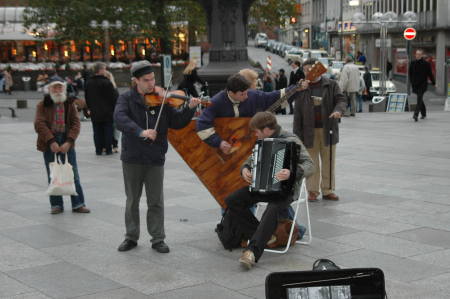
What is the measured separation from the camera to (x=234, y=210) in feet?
25.8

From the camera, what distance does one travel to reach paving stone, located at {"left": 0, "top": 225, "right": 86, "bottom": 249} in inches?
330

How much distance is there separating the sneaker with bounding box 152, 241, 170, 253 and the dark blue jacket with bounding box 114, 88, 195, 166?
0.81 m

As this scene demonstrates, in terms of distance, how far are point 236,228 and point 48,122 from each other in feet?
10.5

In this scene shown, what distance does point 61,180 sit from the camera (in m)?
9.61

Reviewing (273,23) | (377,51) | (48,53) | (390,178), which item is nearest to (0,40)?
(48,53)

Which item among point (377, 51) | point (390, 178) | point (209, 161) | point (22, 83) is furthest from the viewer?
point (377, 51)

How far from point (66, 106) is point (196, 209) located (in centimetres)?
209

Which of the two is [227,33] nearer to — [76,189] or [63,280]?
[76,189]

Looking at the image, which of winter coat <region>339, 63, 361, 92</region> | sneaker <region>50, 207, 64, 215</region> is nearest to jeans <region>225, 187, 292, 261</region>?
sneaker <region>50, 207, 64, 215</region>

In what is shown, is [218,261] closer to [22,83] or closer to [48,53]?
[22,83]

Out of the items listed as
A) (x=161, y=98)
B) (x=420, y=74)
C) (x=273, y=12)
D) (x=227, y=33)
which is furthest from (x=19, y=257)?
(x=273, y=12)

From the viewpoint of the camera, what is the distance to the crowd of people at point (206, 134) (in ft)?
24.6

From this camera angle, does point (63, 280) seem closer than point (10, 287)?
No

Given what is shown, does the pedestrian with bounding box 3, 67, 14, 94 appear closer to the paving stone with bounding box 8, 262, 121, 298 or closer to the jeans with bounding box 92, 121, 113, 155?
the jeans with bounding box 92, 121, 113, 155
